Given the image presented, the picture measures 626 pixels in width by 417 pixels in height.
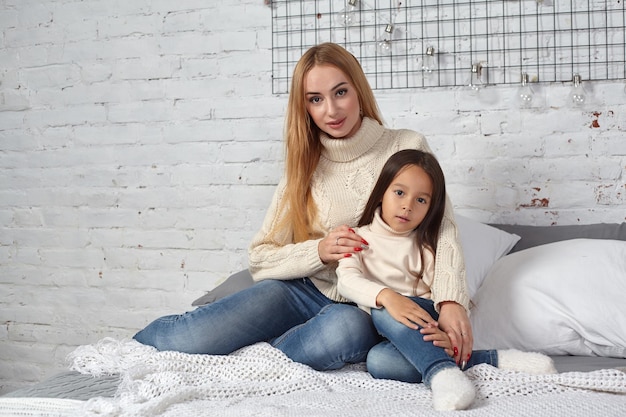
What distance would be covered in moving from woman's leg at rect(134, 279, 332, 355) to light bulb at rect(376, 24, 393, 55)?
3.15ft

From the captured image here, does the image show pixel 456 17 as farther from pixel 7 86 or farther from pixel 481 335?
pixel 7 86

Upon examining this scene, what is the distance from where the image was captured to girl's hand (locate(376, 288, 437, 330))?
4.85 feet

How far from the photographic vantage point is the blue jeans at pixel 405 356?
4.61ft

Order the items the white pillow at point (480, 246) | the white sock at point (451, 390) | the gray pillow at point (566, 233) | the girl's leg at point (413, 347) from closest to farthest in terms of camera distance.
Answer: the white sock at point (451, 390), the girl's leg at point (413, 347), the white pillow at point (480, 246), the gray pillow at point (566, 233)

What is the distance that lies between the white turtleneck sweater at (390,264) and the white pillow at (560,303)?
0.19 metres

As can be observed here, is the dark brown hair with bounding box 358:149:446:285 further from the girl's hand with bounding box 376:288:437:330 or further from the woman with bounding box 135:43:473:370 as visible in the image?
the girl's hand with bounding box 376:288:437:330

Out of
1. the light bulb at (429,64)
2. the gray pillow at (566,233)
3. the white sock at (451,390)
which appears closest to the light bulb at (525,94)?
the light bulb at (429,64)

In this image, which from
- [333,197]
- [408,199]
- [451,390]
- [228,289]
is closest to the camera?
[451,390]

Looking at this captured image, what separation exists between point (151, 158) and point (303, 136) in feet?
3.23

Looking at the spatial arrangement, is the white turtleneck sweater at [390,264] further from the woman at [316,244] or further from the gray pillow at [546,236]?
the gray pillow at [546,236]

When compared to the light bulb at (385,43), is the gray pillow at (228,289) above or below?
below

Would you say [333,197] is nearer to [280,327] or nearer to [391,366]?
[280,327]

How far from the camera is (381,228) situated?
173cm

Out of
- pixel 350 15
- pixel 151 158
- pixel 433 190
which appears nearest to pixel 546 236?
pixel 433 190
